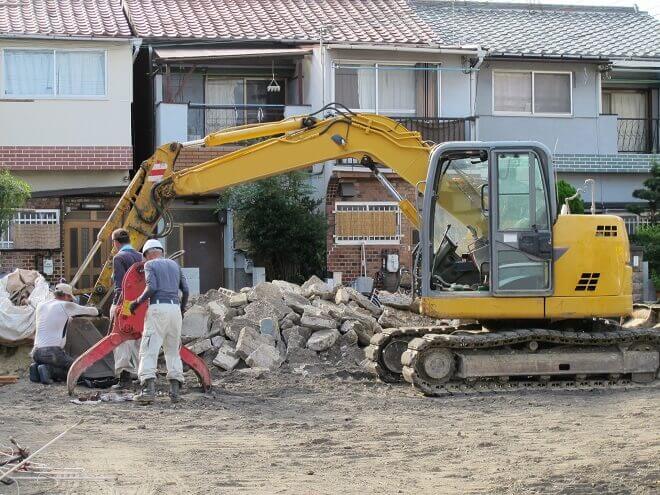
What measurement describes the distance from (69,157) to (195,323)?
33.8 ft

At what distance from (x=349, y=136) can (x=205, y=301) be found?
14.3 feet

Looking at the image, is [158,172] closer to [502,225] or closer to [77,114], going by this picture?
[502,225]

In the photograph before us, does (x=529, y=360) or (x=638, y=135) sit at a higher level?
(x=638, y=135)

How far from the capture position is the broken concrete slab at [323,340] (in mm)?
16094

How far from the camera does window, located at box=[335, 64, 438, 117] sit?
27172 millimetres

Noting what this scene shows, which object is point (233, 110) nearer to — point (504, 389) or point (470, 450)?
point (504, 389)

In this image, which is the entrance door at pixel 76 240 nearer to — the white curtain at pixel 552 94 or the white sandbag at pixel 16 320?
the white sandbag at pixel 16 320

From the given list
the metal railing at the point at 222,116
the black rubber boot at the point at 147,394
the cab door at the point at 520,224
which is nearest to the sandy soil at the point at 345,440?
the black rubber boot at the point at 147,394

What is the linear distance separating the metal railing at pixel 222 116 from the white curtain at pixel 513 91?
5633mm

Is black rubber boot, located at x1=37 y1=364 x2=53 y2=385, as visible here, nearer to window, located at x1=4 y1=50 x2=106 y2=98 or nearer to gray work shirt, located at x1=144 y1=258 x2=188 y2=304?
gray work shirt, located at x1=144 y1=258 x2=188 y2=304

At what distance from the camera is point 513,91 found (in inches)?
1141

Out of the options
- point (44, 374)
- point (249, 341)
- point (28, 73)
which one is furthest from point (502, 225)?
point (28, 73)

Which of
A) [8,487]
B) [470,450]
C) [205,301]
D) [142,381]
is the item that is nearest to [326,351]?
[205,301]

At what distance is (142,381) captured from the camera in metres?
13.0
